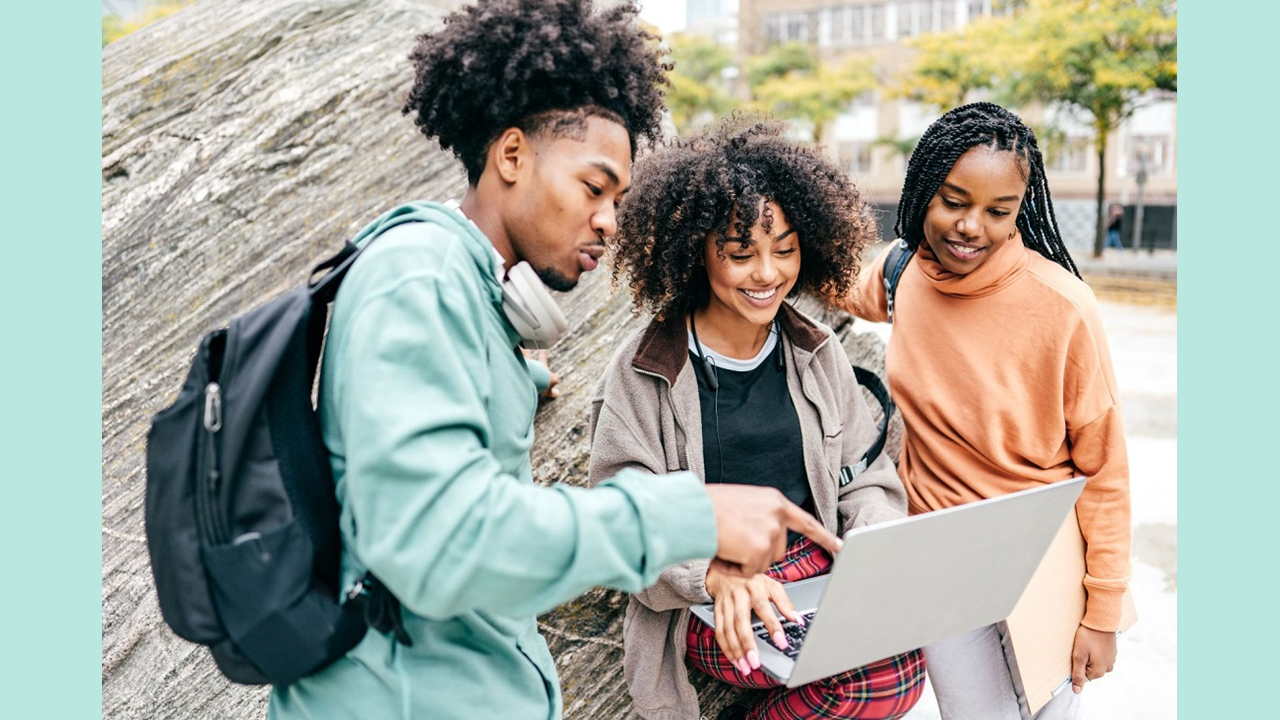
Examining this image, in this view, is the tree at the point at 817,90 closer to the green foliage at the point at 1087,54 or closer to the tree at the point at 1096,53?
the green foliage at the point at 1087,54

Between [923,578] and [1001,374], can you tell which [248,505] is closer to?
[923,578]

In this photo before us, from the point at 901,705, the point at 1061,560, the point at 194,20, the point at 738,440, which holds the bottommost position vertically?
the point at 901,705

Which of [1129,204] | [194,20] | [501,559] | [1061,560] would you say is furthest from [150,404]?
[1129,204]

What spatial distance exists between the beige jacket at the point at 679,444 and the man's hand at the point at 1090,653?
593 mm

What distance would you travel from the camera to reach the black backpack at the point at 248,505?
1449 millimetres

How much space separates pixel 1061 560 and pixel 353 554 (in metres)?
1.90

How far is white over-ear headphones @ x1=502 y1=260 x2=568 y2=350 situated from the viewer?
163 centimetres

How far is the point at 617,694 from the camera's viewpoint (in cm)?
306

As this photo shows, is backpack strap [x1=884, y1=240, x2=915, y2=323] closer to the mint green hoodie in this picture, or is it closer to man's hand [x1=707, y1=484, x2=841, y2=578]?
man's hand [x1=707, y1=484, x2=841, y2=578]

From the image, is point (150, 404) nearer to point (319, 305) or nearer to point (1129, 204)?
point (319, 305)

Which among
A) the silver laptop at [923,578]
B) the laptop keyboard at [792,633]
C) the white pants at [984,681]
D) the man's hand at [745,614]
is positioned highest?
the silver laptop at [923,578]

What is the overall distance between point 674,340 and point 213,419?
1277 mm

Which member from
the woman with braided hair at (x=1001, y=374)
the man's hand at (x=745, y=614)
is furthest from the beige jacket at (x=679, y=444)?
the woman with braided hair at (x=1001, y=374)

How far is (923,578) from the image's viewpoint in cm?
182
